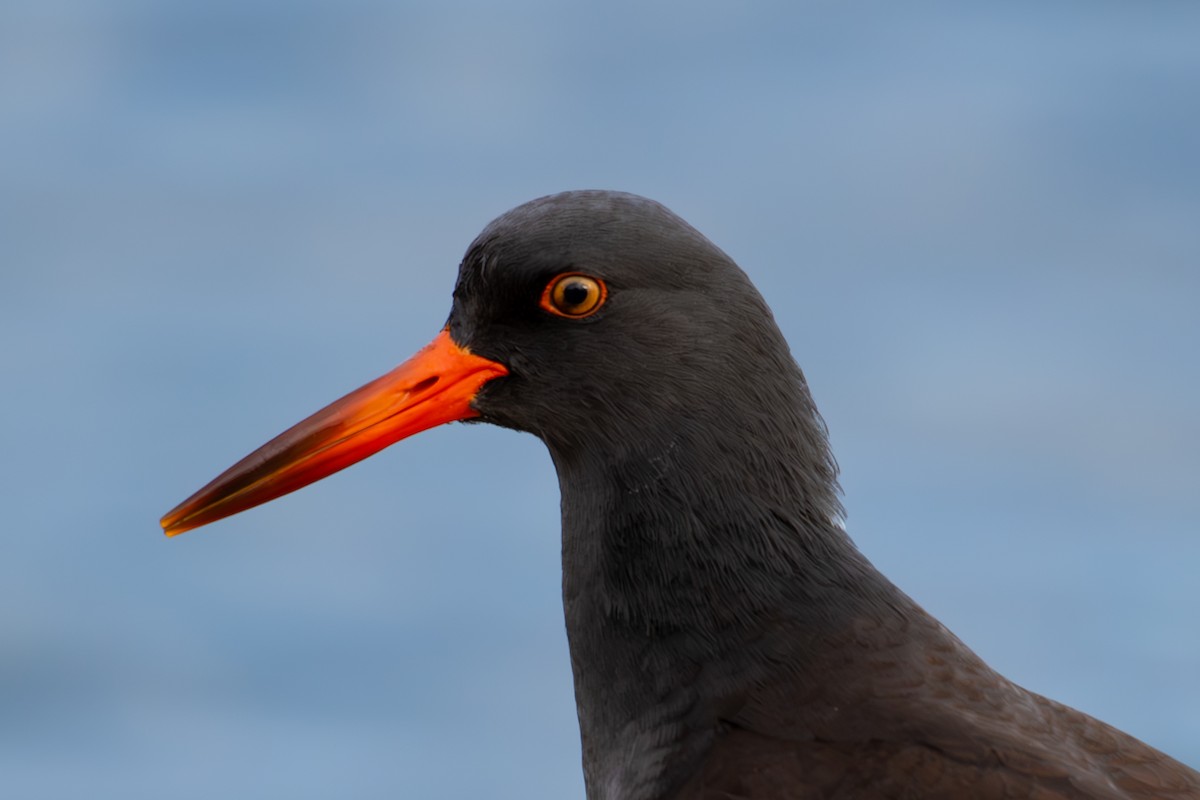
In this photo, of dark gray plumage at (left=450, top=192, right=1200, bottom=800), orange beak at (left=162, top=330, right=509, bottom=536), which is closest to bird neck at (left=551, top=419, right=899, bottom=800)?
dark gray plumage at (left=450, top=192, right=1200, bottom=800)

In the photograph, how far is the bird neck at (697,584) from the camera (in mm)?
3758

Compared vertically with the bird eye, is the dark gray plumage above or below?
below

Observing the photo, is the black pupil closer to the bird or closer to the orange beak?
the bird

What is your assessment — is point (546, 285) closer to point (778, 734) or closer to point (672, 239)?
point (672, 239)

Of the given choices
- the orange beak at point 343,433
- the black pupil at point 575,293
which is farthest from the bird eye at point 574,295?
the orange beak at point 343,433

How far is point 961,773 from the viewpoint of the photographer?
3428 millimetres

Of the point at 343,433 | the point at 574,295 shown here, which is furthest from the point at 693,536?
the point at 343,433

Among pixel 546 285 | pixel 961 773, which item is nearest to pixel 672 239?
pixel 546 285

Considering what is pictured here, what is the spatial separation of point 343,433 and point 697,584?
0.89 meters

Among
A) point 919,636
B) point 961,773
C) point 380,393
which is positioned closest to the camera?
point 961,773

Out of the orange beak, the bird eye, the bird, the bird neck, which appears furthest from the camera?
the orange beak

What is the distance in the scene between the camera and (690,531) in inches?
152

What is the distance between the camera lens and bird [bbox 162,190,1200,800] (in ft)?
12.0

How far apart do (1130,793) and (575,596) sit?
1223 mm
